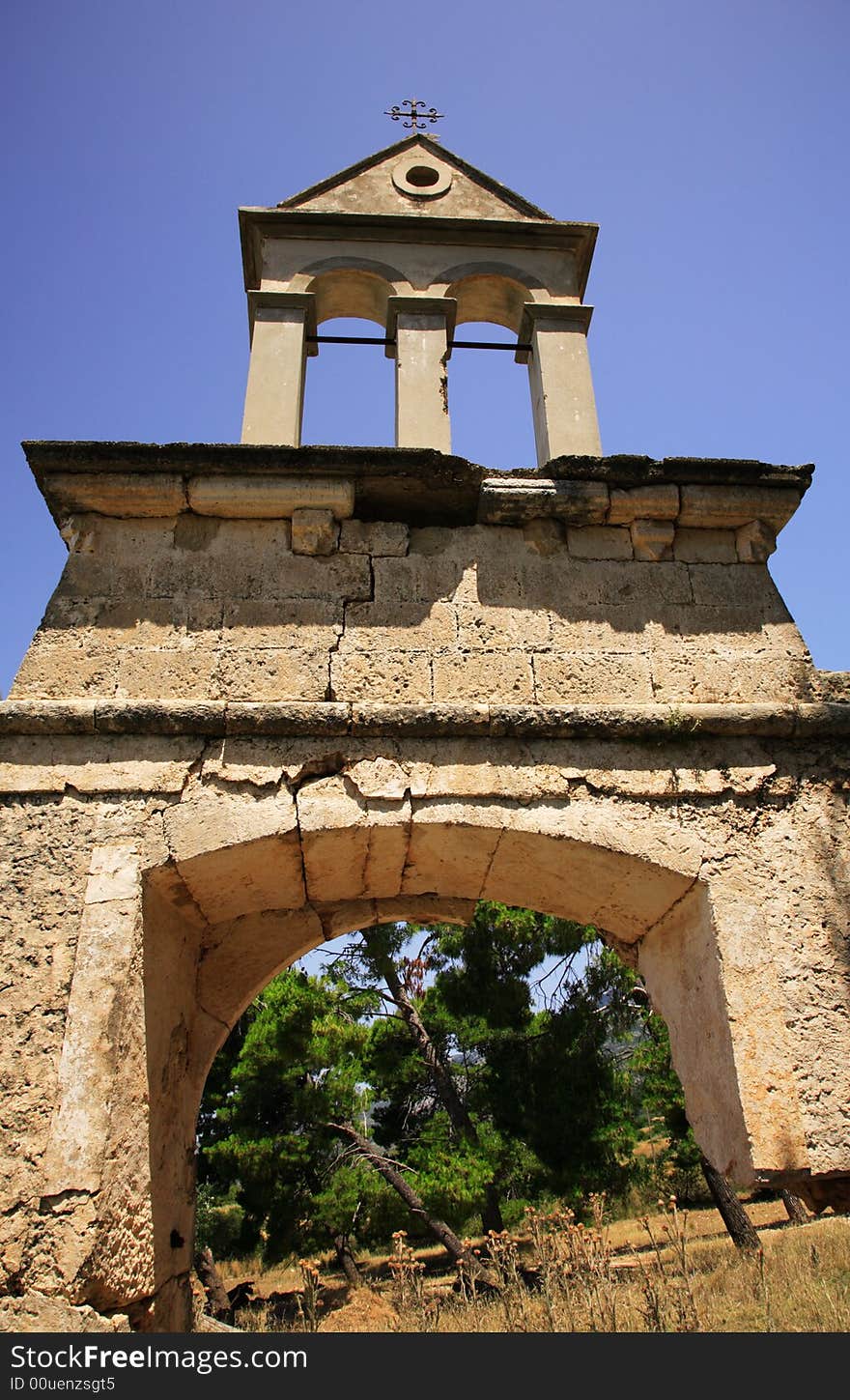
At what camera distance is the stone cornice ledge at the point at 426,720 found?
11.1 ft

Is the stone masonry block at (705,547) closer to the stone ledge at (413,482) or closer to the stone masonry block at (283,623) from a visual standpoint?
the stone ledge at (413,482)

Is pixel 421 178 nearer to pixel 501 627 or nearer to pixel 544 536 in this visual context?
pixel 544 536

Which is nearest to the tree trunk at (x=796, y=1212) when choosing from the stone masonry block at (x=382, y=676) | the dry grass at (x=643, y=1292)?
the dry grass at (x=643, y=1292)

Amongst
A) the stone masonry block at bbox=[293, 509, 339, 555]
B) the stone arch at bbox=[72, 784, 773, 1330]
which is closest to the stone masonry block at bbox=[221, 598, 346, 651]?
the stone masonry block at bbox=[293, 509, 339, 555]

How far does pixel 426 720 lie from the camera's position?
11.3ft

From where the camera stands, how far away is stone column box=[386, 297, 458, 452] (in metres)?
4.33

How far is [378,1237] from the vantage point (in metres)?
10.9

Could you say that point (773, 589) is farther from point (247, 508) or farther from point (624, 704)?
point (247, 508)

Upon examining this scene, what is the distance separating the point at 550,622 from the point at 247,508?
144 centimetres

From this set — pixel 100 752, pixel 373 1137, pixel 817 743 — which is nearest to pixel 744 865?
pixel 817 743

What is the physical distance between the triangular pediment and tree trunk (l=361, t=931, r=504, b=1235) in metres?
8.91

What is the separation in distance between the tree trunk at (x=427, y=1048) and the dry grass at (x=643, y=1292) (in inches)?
107

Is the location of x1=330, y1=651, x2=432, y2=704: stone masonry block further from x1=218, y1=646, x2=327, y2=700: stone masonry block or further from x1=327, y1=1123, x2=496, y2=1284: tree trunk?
x1=327, y1=1123, x2=496, y2=1284: tree trunk
